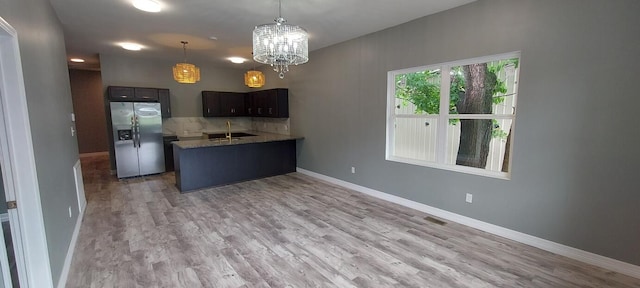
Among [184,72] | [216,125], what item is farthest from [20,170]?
[216,125]

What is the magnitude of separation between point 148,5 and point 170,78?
12.8 feet

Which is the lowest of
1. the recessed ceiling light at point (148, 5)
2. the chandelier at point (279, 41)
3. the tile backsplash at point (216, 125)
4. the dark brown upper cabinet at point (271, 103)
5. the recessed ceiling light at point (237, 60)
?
the tile backsplash at point (216, 125)

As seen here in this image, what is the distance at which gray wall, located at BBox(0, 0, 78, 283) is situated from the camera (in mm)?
1926

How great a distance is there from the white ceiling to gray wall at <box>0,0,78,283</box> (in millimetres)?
568

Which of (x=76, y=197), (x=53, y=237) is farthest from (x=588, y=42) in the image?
(x=76, y=197)

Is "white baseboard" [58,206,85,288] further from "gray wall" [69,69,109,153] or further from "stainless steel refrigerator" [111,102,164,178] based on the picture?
"gray wall" [69,69,109,153]

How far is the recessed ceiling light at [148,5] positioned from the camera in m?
2.95

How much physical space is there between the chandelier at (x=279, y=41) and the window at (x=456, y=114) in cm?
187

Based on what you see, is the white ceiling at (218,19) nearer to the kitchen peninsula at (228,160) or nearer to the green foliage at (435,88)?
the green foliage at (435,88)

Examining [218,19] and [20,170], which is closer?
[20,170]

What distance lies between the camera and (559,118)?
255 centimetres

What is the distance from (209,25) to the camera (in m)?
3.79

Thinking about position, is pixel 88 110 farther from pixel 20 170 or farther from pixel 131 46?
pixel 20 170

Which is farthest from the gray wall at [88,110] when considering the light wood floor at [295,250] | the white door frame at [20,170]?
the white door frame at [20,170]
